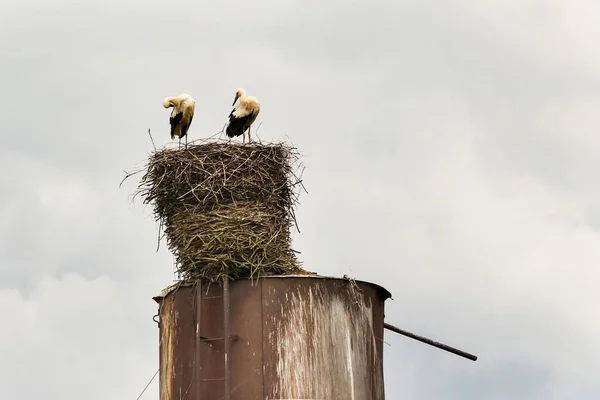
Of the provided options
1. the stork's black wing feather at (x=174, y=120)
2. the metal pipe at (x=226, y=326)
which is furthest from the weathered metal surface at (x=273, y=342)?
the stork's black wing feather at (x=174, y=120)

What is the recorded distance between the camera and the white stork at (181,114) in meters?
19.5

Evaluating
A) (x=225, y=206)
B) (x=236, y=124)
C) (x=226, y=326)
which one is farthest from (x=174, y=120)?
(x=226, y=326)

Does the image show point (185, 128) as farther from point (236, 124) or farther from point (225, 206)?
point (225, 206)

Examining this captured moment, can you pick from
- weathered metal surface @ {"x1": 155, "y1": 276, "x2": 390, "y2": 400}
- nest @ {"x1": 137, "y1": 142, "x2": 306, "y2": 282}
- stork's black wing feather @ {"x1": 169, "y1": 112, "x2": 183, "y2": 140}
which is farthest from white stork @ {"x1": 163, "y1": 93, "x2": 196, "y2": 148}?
weathered metal surface @ {"x1": 155, "y1": 276, "x2": 390, "y2": 400}

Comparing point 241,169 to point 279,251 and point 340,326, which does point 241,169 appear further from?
point 340,326

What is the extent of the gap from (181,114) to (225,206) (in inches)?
139

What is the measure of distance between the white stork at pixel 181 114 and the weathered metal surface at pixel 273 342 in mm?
4048

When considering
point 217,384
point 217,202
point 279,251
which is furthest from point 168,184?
point 217,384

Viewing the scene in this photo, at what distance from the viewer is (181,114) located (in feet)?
63.9

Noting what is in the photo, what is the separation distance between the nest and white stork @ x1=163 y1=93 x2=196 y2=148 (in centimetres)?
258

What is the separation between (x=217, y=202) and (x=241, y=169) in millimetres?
594

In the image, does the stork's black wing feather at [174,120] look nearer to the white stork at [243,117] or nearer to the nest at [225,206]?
the white stork at [243,117]

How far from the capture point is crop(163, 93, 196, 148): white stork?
63.9 feet

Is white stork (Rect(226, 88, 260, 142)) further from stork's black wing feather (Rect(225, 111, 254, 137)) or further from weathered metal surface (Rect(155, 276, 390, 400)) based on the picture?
weathered metal surface (Rect(155, 276, 390, 400))
